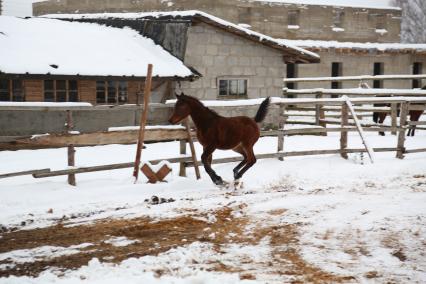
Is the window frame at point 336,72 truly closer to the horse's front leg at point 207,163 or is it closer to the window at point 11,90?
the window at point 11,90

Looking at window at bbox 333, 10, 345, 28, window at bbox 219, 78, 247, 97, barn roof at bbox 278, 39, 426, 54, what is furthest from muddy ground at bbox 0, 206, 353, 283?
window at bbox 333, 10, 345, 28

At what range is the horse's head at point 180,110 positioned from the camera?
8.26 metres

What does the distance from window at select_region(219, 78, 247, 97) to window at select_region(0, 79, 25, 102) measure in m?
6.67

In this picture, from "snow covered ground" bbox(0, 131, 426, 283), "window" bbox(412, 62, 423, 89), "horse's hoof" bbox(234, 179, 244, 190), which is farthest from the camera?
"window" bbox(412, 62, 423, 89)

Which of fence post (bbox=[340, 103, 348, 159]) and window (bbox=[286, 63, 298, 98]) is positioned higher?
window (bbox=[286, 63, 298, 98])

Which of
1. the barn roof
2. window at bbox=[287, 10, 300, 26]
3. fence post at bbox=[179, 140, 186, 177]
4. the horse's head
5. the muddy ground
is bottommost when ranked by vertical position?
the muddy ground

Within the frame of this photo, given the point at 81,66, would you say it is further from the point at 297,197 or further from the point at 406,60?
the point at 406,60

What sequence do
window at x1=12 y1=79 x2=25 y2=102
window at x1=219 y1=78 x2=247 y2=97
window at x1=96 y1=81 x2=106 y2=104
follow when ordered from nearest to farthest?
window at x1=12 y1=79 x2=25 y2=102 < window at x1=96 y1=81 x2=106 y2=104 < window at x1=219 y1=78 x2=247 y2=97

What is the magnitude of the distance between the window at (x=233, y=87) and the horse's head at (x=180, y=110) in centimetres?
929

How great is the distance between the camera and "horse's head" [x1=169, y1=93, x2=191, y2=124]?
27.1ft

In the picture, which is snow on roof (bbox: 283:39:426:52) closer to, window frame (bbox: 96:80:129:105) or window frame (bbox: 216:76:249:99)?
window frame (bbox: 216:76:249:99)

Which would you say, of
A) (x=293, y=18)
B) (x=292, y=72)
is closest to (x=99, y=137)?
(x=292, y=72)

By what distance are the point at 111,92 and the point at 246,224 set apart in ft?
35.1

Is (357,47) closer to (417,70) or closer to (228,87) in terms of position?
(417,70)
